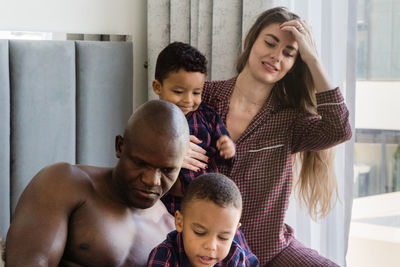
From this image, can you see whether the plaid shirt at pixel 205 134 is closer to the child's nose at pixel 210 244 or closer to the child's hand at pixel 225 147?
the child's hand at pixel 225 147

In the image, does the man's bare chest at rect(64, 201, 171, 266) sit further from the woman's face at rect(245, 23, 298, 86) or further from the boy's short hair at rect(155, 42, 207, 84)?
the woman's face at rect(245, 23, 298, 86)

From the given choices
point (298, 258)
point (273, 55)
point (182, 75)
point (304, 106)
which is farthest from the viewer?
point (304, 106)

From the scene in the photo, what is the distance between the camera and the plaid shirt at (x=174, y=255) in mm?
1285

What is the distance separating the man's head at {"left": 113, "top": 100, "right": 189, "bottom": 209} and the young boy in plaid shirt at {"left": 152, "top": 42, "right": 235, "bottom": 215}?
1.18ft

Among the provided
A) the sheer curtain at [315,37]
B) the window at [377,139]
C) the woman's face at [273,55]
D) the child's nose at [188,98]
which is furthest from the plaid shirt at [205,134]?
the window at [377,139]

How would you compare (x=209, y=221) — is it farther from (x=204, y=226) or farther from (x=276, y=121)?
(x=276, y=121)

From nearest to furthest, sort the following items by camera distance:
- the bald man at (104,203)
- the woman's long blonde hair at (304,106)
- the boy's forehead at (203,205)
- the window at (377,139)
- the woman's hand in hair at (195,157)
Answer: the bald man at (104,203)
the boy's forehead at (203,205)
the woman's hand in hair at (195,157)
the woman's long blonde hair at (304,106)
the window at (377,139)

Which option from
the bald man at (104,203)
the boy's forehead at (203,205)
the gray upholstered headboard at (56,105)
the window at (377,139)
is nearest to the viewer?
the bald man at (104,203)

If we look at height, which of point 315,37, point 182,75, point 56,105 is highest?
point 315,37

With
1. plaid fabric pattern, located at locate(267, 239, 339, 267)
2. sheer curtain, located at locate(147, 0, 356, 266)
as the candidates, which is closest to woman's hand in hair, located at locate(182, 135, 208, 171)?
plaid fabric pattern, located at locate(267, 239, 339, 267)

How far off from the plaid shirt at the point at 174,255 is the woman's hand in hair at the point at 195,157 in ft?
1.12

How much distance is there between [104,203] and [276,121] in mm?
887

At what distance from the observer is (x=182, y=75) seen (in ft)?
5.57

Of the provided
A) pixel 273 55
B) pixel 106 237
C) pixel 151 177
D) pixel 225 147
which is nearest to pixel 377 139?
pixel 273 55
